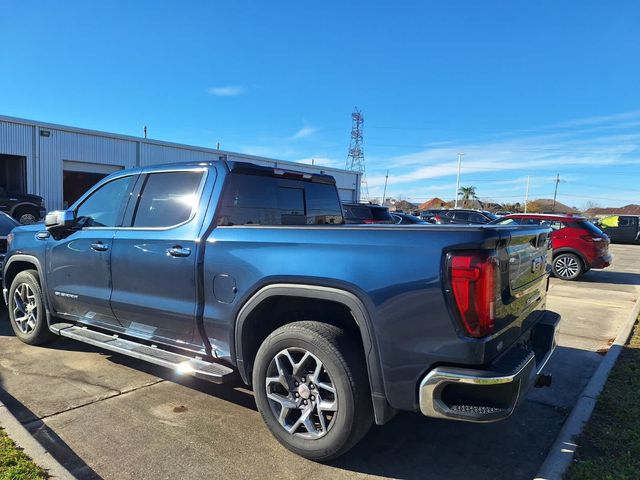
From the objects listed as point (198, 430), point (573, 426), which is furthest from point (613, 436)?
point (198, 430)

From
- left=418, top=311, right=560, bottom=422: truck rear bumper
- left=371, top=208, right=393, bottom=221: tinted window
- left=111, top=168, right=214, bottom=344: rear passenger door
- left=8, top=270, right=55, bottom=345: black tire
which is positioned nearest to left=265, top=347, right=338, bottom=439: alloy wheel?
left=418, top=311, right=560, bottom=422: truck rear bumper

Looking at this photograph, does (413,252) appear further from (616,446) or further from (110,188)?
(110,188)

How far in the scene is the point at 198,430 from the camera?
3.48 meters

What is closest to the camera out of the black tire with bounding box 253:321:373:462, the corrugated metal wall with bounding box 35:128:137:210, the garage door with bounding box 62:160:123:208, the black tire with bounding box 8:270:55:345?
the black tire with bounding box 253:321:373:462

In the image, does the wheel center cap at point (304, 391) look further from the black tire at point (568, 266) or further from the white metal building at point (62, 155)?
the white metal building at point (62, 155)

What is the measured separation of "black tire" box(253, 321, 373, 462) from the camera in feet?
9.27

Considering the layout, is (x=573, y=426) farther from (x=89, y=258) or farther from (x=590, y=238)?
(x=590, y=238)

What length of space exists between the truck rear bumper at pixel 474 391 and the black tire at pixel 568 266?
34.3ft

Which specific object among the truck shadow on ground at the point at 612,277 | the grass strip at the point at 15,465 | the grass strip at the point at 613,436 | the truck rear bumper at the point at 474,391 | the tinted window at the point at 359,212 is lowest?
the truck shadow on ground at the point at 612,277

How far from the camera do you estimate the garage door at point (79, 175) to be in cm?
2339

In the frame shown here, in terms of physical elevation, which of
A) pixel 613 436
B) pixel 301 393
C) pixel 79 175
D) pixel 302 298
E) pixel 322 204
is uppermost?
pixel 79 175

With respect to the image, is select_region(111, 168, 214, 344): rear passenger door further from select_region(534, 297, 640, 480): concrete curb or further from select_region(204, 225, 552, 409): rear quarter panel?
select_region(534, 297, 640, 480): concrete curb

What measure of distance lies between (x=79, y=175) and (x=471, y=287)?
89.7 ft

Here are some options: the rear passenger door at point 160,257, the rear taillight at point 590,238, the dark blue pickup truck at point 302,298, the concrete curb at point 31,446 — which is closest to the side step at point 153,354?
the dark blue pickup truck at point 302,298
